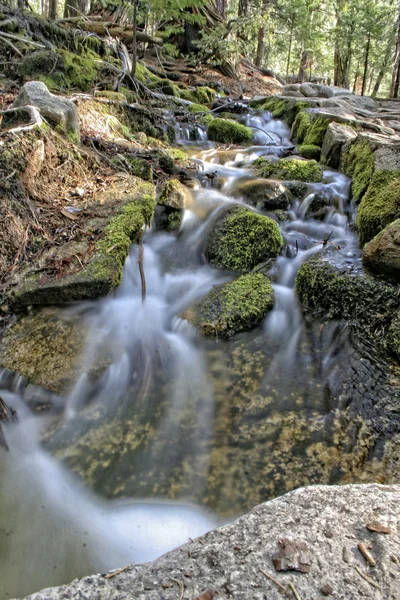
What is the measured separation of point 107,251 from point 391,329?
2.71 meters

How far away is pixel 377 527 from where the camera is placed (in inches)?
55.4

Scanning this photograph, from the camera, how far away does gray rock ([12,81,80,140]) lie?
4.52m

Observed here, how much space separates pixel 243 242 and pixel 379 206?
1535 mm

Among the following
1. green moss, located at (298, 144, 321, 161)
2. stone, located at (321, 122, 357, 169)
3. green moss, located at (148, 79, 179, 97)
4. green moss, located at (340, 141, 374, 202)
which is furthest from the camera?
green moss, located at (148, 79, 179, 97)

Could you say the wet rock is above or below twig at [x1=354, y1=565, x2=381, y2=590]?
above

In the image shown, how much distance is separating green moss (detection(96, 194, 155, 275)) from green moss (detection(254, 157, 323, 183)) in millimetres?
2607

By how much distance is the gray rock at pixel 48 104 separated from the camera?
178 inches

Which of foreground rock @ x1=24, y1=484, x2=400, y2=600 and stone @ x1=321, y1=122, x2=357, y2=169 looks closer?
foreground rock @ x1=24, y1=484, x2=400, y2=600

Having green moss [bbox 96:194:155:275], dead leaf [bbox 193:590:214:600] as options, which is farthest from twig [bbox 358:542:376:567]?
green moss [bbox 96:194:155:275]

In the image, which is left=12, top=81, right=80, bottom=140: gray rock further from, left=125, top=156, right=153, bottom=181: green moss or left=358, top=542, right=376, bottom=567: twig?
left=358, top=542, right=376, bottom=567: twig

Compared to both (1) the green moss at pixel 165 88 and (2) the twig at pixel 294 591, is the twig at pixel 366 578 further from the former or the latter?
(1) the green moss at pixel 165 88

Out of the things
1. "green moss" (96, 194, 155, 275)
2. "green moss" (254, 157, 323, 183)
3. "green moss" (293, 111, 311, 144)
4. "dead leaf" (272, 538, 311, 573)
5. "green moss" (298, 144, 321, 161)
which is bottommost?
"dead leaf" (272, 538, 311, 573)

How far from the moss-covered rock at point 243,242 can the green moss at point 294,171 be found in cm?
200

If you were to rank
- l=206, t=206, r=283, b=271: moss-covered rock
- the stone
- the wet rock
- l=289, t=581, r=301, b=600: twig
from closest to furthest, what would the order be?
l=289, t=581, r=301, b=600: twig → l=206, t=206, r=283, b=271: moss-covered rock → the wet rock → the stone
